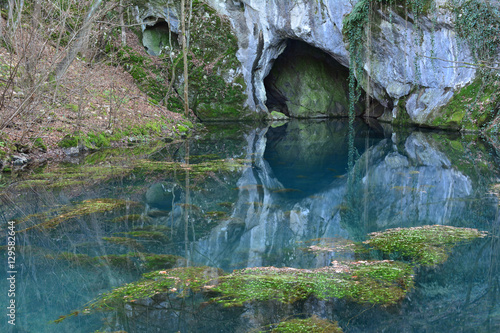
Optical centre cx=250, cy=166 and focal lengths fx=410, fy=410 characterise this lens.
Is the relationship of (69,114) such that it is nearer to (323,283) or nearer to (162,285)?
(162,285)

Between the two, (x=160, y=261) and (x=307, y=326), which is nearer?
(x=307, y=326)

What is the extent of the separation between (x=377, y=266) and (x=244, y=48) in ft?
65.7

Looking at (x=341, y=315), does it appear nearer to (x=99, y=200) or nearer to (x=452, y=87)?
(x=99, y=200)

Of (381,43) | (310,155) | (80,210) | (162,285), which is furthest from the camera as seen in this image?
(381,43)

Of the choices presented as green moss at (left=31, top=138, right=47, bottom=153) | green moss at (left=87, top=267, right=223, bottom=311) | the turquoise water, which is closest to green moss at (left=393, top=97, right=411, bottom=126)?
the turquoise water

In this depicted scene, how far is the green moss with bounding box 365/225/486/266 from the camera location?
4.79 meters

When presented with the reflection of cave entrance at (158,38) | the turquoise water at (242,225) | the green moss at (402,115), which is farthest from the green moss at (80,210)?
the reflection of cave entrance at (158,38)

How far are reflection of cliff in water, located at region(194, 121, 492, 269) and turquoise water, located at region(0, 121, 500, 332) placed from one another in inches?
1.3

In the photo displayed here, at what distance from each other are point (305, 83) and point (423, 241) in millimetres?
23636

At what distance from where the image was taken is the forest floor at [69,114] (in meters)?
10.1

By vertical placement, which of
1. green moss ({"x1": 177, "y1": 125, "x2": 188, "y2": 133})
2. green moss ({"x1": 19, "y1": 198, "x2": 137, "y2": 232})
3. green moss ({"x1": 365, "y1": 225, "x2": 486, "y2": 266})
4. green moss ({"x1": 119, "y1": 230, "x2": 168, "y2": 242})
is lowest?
green moss ({"x1": 119, "y1": 230, "x2": 168, "y2": 242})

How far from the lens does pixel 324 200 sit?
764cm

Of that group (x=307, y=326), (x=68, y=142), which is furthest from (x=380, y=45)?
(x=307, y=326)

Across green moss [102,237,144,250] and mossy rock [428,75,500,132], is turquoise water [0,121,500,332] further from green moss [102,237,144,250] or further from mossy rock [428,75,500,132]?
mossy rock [428,75,500,132]
